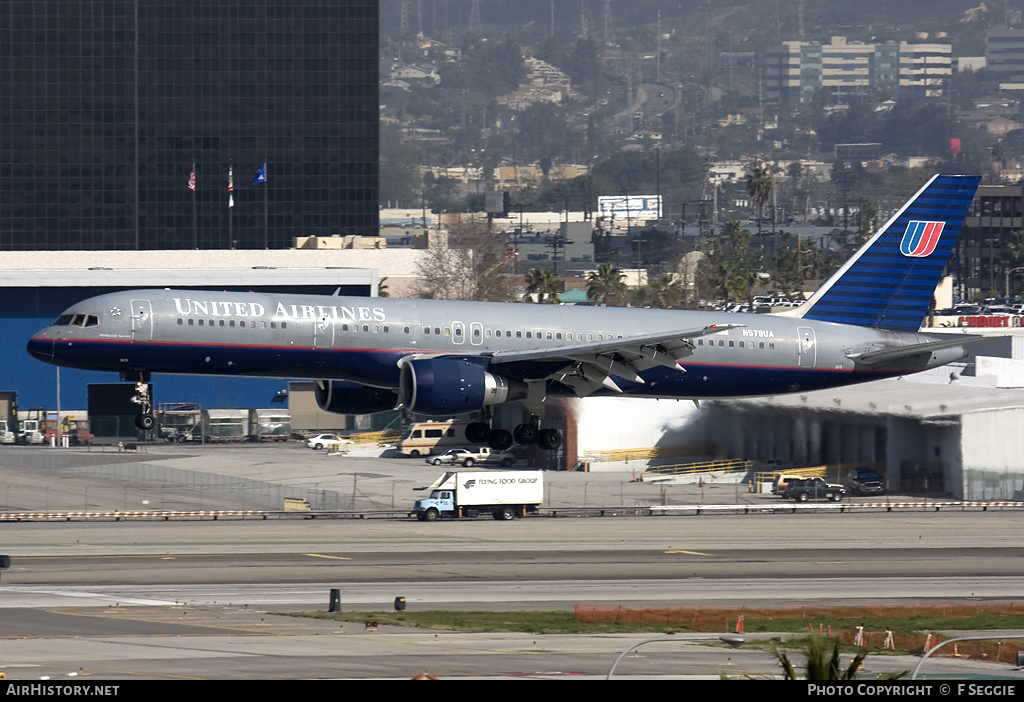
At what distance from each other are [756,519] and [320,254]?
240 feet

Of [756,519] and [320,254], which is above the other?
[320,254]

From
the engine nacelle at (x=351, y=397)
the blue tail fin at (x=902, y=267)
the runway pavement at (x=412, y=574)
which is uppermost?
the blue tail fin at (x=902, y=267)

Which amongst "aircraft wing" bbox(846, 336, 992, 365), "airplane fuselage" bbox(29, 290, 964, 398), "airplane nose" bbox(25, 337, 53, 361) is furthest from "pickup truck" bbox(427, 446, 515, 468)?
"airplane nose" bbox(25, 337, 53, 361)

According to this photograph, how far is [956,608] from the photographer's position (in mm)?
50406

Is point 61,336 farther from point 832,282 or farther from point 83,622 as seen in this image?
point 832,282

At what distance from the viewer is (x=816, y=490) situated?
8506 cm

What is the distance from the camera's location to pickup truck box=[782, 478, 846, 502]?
8494cm

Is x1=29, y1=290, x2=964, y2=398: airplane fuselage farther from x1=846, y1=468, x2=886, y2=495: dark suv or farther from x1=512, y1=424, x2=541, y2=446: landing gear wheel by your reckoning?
x1=846, y1=468, x2=886, y2=495: dark suv

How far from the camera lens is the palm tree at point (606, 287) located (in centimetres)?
17216

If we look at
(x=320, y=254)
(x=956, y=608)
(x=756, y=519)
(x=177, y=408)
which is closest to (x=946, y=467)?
(x=756, y=519)

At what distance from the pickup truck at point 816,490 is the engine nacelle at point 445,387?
35.9 meters

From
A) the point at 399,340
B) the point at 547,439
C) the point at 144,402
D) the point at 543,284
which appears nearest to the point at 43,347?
the point at 144,402

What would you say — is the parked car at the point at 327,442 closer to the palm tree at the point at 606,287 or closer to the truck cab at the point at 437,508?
the truck cab at the point at 437,508

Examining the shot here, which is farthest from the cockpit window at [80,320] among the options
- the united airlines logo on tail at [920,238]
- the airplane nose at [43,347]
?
the united airlines logo on tail at [920,238]
